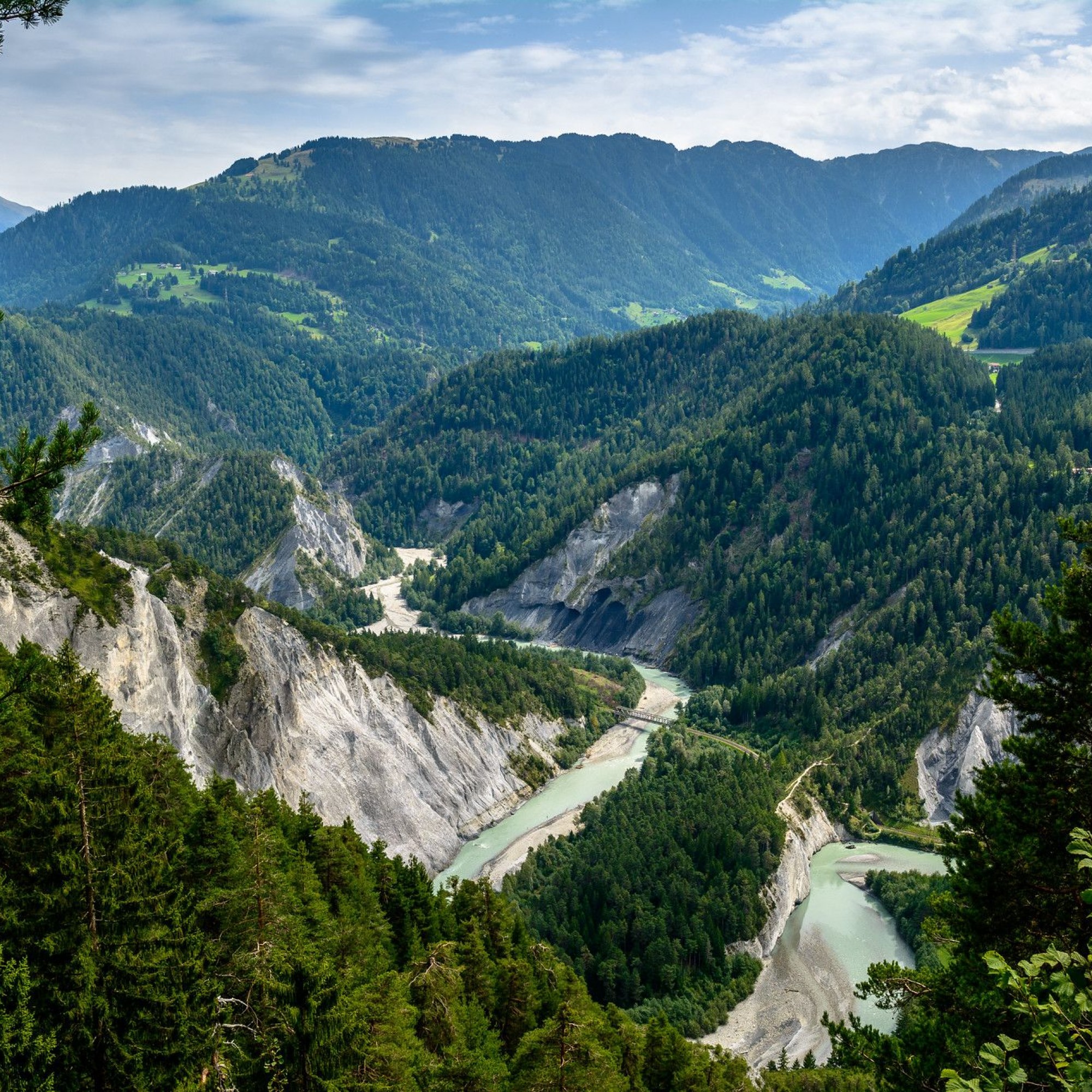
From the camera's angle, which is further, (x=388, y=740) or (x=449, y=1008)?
(x=388, y=740)

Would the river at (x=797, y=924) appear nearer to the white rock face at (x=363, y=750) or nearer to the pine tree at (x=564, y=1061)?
the white rock face at (x=363, y=750)

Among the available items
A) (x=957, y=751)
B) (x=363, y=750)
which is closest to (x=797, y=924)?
(x=957, y=751)

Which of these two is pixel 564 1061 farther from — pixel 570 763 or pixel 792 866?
pixel 570 763

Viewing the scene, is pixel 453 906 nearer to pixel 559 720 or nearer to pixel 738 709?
pixel 559 720

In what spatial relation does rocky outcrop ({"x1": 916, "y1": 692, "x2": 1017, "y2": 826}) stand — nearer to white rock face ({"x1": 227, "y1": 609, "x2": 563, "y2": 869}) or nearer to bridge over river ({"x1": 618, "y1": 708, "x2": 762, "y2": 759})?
bridge over river ({"x1": 618, "y1": 708, "x2": 762, "y2": 759})

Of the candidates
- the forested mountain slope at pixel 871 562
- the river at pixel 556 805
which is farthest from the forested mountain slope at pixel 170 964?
the forested mountain slope at pixel 871 562

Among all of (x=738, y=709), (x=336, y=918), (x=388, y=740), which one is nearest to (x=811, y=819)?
(x=738, y=709)

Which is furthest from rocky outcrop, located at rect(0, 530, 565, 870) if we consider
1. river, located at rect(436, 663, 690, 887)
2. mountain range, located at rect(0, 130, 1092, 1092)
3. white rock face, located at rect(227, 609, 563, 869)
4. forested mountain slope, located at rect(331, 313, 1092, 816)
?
forested mountain slope, located at rect(331, 313, 1092, 816)

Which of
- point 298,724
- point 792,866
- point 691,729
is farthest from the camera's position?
point 691,729
